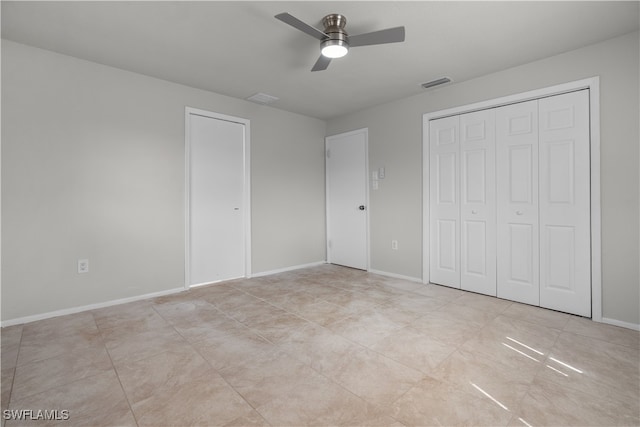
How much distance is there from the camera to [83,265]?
3055mm

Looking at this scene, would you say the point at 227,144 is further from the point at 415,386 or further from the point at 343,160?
the point at 415,386

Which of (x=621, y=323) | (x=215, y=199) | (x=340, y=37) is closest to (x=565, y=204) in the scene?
(x=621, y=323)

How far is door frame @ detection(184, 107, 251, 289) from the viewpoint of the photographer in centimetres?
374

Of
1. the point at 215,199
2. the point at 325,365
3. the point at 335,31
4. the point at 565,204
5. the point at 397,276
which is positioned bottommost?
the point at 325,365

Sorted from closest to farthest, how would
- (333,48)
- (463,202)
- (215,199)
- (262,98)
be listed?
(333,48), (463,202), (215,199), (262,98)

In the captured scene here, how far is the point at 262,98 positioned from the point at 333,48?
6.64 feet

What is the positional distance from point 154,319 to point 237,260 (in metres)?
1.53

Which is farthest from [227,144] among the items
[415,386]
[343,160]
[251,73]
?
[415,386]

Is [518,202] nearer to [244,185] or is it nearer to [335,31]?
[335,31]

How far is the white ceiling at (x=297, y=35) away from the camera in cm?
224

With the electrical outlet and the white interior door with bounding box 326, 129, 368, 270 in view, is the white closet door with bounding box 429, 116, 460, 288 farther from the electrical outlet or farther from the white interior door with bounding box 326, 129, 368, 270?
the electrical outlet

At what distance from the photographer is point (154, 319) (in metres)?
2.84

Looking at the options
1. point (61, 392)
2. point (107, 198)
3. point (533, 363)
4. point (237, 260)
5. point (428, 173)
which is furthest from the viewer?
point (237, 260)

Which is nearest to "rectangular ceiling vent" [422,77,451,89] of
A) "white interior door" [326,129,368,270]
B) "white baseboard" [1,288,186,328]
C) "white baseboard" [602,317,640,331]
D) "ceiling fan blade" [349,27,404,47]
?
"white interior door" [326,129,368,270]
